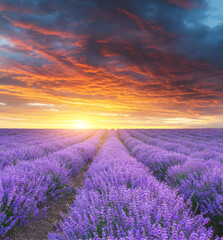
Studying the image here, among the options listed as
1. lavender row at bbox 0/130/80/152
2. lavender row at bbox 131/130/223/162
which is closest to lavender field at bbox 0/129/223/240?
lavender row at bbox 131/130/223/162

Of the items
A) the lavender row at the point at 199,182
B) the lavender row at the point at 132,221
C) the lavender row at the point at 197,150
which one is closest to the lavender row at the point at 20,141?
the lavender row at the point at 199,182

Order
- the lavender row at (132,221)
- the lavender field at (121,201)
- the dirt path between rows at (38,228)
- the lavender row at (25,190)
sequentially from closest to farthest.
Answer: the lavender row at (132,221), the lavender field at (121,201), the lavender row at (25,190), the dirt path between rows at (38,228)

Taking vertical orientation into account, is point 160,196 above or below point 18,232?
above

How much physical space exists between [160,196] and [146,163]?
13.7ft

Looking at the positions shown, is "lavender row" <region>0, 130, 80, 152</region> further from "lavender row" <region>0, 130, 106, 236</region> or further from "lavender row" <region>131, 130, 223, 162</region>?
"lavender row" <region>131, 130, 223, 162</region>

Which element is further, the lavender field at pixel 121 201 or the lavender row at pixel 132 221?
the lavender field at pixel 121 201

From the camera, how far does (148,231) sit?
4.93 feet

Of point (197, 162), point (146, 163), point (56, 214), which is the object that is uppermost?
point (197, 162)

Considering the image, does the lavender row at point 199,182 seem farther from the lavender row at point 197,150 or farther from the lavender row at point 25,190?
the lavender row at point 25,190

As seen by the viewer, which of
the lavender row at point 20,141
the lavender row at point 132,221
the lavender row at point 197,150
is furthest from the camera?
the lavender row at point 20,141

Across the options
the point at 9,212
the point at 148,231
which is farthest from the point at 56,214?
the point at 148,231

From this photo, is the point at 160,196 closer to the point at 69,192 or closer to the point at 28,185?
the point at 28,185

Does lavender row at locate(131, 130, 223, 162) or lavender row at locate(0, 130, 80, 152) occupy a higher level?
lavender row at locate(131, 130, 223, 162)

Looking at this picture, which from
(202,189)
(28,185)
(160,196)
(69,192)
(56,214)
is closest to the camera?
(160,196)
